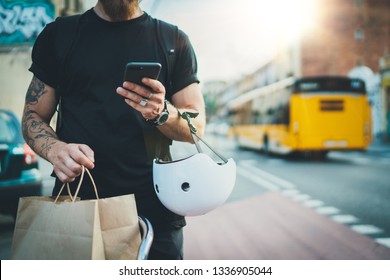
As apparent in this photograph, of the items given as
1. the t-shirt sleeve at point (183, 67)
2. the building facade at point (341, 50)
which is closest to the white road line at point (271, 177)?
the building facade at point (341, 50)

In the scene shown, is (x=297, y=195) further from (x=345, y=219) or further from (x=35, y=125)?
(x=35, y=125)

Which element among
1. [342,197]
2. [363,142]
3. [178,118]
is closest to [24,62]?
[178,118]

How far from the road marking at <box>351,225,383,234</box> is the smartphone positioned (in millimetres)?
3879

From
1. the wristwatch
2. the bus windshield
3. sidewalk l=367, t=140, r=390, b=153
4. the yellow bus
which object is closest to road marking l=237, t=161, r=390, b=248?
the yellow bus

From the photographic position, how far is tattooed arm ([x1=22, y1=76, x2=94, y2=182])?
1.10 m

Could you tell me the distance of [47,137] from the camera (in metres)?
1.27

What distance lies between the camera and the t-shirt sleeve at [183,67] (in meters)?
1.37

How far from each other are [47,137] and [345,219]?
4421 millimetres

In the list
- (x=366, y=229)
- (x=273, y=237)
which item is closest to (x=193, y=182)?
(x=273, y=237)

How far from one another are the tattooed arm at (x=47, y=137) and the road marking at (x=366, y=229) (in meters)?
3.81

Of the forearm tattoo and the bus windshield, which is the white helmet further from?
the bus windshield

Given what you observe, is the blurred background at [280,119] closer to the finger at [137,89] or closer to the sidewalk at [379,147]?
the sidewalk at [379,147]

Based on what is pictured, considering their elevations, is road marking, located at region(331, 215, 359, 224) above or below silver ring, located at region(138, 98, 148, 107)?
below
